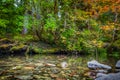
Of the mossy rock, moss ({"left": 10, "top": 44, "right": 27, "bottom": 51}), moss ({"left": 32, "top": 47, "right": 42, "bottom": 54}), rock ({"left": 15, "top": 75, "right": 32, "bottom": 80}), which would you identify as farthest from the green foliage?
rock ({"left": 15, "top": 75, "right": 32, "bottom": 80})

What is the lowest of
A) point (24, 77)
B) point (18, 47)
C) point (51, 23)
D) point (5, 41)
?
point (18, 47)

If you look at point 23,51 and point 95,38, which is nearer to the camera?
point 23,51

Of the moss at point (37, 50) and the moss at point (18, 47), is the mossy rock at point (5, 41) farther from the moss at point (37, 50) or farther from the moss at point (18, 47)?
the moss at point (37, 50)

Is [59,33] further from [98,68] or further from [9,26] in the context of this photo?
[98,68]

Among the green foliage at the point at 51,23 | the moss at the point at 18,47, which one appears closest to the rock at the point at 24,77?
the moss at the point at 18,47

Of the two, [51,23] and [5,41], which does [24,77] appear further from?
[51,23]

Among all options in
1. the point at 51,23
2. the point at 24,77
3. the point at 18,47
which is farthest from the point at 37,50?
the point at 24,77

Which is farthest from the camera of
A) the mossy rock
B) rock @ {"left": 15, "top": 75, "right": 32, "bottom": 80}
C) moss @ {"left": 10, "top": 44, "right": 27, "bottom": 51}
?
the mossy rock

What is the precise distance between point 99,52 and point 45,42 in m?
5.03

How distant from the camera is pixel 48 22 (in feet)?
62.1

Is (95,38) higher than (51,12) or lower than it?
lower

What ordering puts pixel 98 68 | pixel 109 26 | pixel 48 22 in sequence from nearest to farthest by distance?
1. pixel 98 68
2. pixel 48 22
3. pixel 109 26

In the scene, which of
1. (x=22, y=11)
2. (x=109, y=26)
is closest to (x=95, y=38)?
(x=109, y=26)

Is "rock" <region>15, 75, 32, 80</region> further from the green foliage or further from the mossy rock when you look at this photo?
the green foliage
